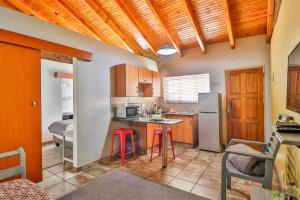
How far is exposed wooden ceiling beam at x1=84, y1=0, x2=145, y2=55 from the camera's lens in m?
3.90

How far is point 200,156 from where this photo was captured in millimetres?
4207

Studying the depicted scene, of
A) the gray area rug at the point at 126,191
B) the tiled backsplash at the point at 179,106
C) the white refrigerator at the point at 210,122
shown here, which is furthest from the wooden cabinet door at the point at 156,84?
the gray area rug at the point at 126,191

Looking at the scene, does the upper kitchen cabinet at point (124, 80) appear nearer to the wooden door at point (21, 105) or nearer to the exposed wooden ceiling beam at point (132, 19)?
the exposed wooden ceiling beam at point (132, 19)

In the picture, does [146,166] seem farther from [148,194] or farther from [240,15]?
[240,15]

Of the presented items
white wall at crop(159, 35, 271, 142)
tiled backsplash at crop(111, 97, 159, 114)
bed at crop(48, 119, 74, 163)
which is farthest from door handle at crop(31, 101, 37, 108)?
white wall at crop(159, 35, 271, 142)

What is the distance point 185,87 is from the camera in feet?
18.3

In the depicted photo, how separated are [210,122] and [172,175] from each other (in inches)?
79.0

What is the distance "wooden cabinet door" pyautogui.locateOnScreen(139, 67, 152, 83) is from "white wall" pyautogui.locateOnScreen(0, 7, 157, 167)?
0.80 meters

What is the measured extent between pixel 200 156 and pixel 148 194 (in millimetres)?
2091

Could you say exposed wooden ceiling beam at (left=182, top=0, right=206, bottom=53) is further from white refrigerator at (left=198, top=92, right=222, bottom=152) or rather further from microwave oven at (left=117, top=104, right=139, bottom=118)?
Result: microwave oven at (left=117, top=104, right=139, bottom=118)

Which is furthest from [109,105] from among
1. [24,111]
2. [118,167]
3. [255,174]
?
[255,174]

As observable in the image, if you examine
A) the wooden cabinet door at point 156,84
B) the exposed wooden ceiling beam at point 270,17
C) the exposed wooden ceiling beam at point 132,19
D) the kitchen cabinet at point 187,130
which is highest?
the exposed wooden ceiling beam at point 132,19

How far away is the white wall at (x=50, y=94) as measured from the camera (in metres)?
5.45

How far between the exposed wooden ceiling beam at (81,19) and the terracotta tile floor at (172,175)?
3395 millimetres
